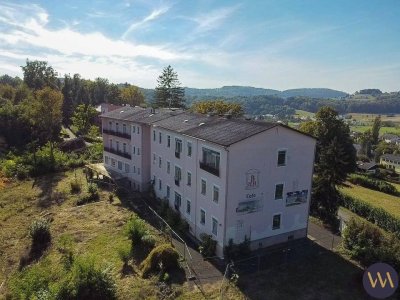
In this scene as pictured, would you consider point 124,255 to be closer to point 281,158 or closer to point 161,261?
point 161,261

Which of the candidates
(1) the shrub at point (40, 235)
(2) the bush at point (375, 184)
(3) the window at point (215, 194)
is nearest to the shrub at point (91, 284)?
(3) the window at point (215, 194)

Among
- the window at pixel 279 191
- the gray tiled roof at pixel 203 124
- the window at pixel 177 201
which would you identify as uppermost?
the gray tiled roof at pixel 203 124

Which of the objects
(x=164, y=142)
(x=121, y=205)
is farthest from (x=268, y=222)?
(x=121, y=205)

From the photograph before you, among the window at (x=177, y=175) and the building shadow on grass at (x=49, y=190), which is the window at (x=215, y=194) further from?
the building shadow on grass at (x=49, y=190)

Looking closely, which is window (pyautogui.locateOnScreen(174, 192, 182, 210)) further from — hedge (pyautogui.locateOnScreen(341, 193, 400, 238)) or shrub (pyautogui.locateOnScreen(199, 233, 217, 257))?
hedge (pyautogui.locateOnScreen(341, 193, 400, 238))

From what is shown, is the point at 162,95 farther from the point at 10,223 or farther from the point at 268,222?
the point at 268,222

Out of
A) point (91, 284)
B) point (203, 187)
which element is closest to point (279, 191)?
point (203, 187)
